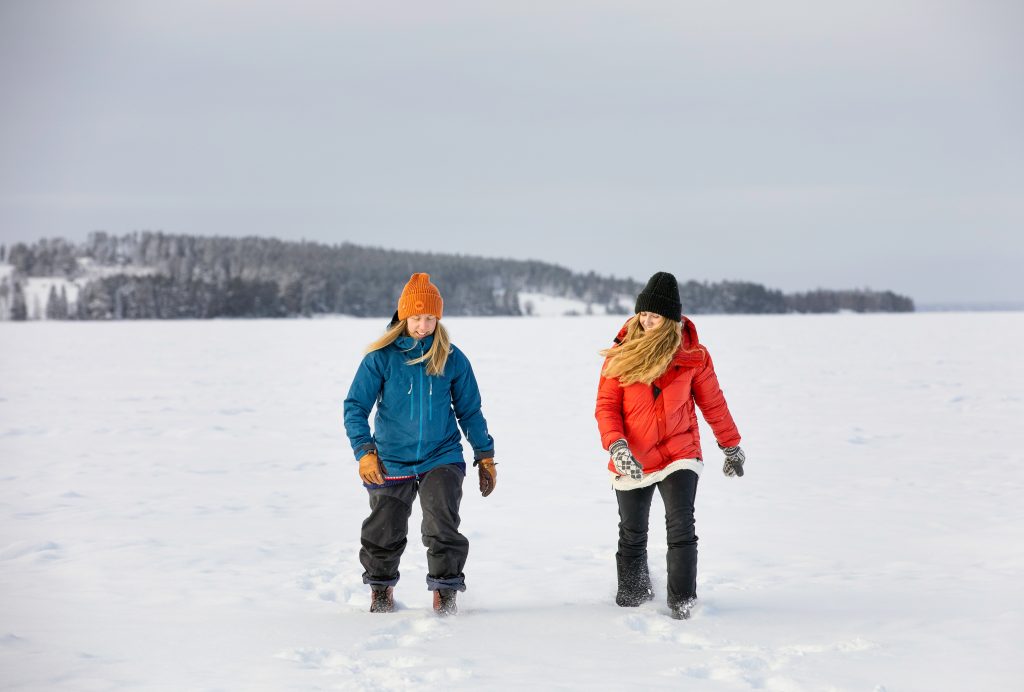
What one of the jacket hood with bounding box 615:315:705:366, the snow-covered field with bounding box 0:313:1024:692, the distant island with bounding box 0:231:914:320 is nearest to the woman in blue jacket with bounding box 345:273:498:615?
the snow-covered field with bounding box 0:313:1024:692

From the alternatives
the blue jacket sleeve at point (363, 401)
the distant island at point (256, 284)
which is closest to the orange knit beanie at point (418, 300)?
the blue jacket sleeve at point (363, 401)

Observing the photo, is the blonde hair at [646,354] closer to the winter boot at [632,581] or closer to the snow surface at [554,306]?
the winter boot at [632,581]

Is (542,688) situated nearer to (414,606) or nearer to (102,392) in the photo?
(414,606)

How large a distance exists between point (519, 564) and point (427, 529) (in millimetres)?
1271

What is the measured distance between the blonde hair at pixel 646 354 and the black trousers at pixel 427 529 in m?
0.83

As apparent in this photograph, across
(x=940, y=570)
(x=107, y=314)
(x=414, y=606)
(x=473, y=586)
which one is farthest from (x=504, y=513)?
(x=107, y=314)

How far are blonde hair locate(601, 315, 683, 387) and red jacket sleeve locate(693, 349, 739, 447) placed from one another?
0.19 metres

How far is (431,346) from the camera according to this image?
4109mm

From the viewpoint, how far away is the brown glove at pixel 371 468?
3.98 m

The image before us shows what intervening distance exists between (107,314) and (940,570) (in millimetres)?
134591

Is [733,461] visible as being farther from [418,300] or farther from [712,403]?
[418,300]

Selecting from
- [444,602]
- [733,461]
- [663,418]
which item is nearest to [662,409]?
[663,418]

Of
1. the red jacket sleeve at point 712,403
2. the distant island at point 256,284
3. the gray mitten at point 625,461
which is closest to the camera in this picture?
the gray mitten at point 625,461

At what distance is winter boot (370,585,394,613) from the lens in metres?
4.18
